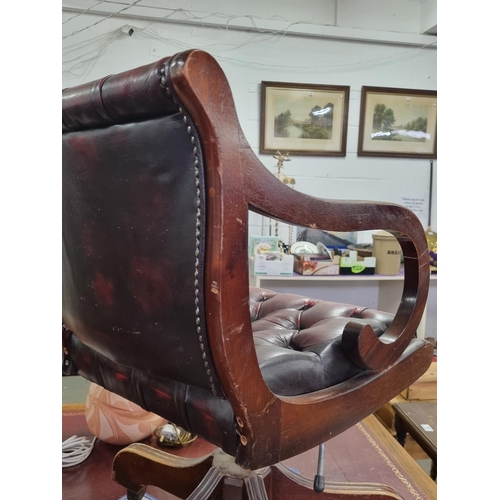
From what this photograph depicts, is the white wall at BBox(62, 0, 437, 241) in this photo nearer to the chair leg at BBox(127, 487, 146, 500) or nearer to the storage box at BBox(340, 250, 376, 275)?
the storage box at BBox(340, 250, 376, 275)

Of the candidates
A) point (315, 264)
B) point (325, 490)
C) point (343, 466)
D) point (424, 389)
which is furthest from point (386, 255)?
point (325, 490)

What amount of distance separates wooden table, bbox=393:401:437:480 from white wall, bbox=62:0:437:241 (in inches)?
52.7

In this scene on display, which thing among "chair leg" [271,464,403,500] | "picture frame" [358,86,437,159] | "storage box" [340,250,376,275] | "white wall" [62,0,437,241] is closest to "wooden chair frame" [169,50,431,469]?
"chair leg" [271,464,403,500]

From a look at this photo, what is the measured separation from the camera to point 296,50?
2.52m

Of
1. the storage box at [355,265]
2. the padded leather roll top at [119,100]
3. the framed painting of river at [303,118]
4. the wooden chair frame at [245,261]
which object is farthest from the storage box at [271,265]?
the padded leather roll top at [119,100]

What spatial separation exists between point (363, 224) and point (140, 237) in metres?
0.29

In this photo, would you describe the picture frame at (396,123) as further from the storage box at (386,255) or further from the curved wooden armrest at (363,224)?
the curved wooden armrest at (363,224)

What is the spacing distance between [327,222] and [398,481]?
907mm

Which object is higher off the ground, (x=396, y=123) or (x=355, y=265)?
(x=396, y=123)

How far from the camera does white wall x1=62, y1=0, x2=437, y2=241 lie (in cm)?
236

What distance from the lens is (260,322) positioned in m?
0.90

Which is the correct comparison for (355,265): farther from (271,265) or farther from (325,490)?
(325,490)

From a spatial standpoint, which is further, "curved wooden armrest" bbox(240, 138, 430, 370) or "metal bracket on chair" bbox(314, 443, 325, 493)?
"metal bracket on chair" bbox(314, 443, 325, 493)

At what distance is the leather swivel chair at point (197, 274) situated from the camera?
458 mm
